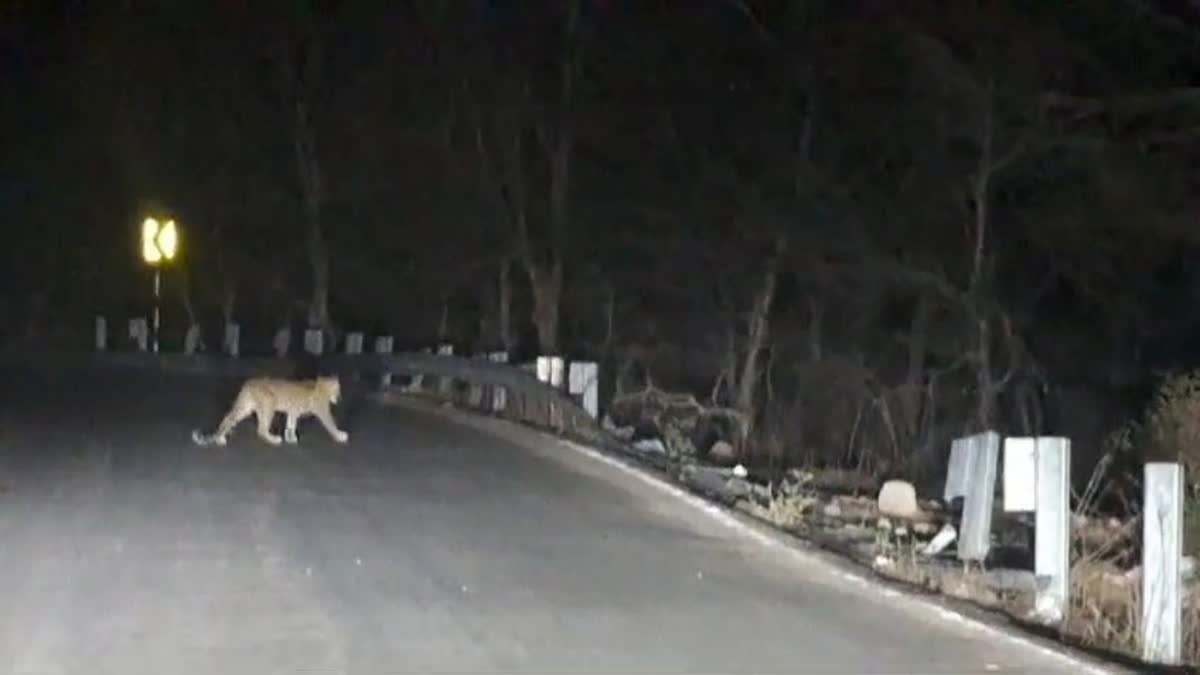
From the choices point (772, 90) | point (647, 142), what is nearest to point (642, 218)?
point (647, 142)

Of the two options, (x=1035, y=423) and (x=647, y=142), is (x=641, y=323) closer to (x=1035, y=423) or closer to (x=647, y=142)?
(x=647, y=142)

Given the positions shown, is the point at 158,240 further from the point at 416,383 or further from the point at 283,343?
the point at 416,383

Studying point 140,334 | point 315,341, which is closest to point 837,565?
point 315,341

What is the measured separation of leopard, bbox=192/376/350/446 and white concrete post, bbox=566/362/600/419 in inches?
116

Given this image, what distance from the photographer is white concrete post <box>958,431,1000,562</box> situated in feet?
46.9

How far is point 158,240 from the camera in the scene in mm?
49188

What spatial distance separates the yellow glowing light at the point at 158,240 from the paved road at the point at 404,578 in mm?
26923

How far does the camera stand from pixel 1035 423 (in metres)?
31.6

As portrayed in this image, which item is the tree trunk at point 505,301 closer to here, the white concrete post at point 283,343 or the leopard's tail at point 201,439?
the white concrete post at point 283,343

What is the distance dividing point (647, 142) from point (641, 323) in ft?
12.4

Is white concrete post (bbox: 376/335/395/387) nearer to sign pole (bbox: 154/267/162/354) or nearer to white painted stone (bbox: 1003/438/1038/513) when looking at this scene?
sign pole (bbox: 154/267/162/354)

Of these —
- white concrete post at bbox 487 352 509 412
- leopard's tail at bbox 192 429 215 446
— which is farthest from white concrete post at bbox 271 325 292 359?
leopard's tail at bbox 192 429 215 446

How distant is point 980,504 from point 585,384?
35.7 feet

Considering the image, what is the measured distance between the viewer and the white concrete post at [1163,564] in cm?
1155
